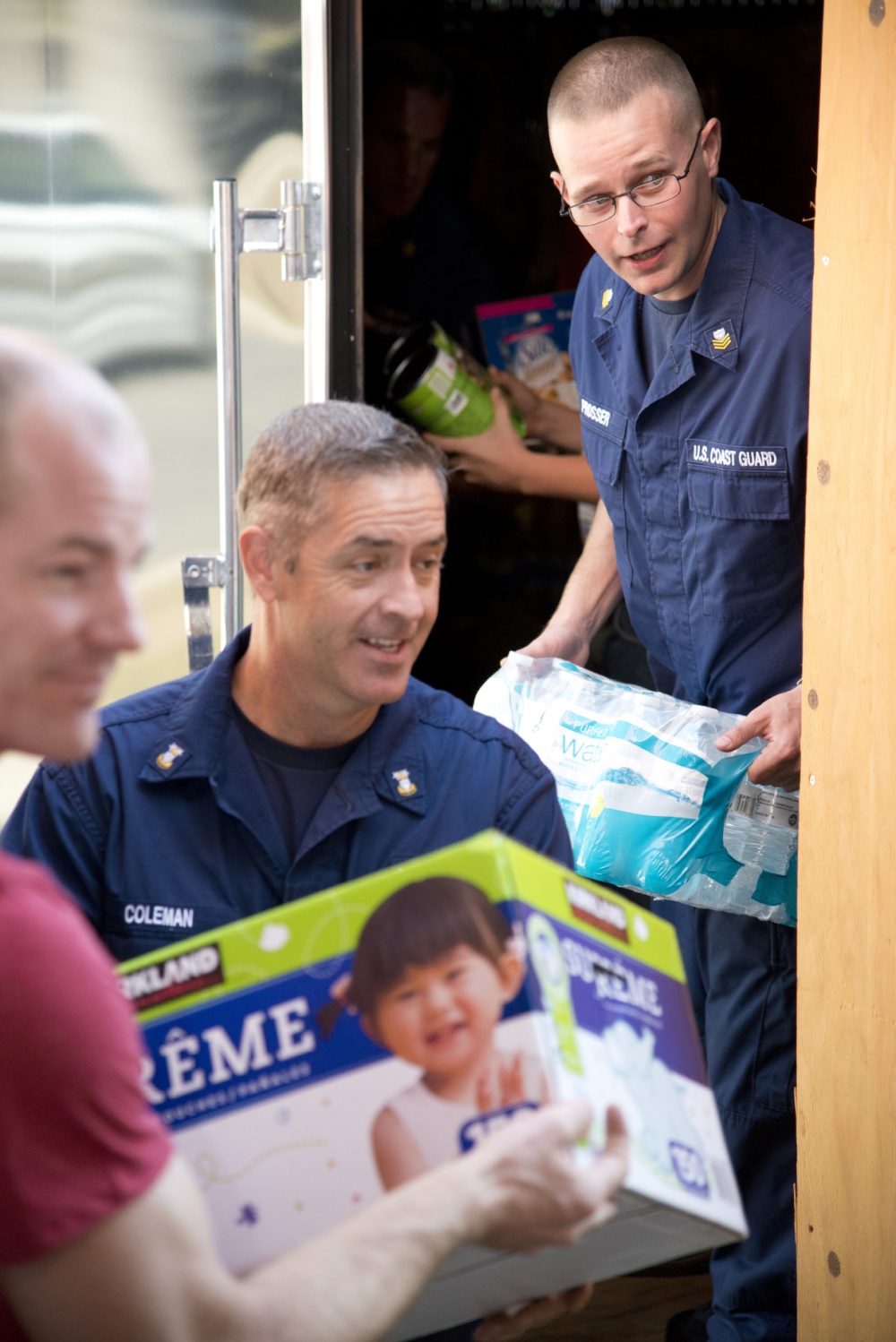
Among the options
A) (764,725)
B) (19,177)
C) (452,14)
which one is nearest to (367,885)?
(764,725)

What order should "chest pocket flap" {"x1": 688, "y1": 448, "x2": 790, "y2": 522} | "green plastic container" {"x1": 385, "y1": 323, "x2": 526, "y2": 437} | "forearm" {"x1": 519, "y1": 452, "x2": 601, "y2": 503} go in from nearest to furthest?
"chest pocket flap" {"x1": 688, "y1": 448, "x2": 790, "y2": 522}, "green plastic container" {"x1": 385, "y1": 323, "x2": 526, "y2": 437}, "forearm" {"x1": 519, "y1": 452, "x2": 601, "y2": 503}

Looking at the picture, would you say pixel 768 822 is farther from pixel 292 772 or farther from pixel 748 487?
pixel 292 772

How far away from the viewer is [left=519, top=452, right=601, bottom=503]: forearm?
3244 mm

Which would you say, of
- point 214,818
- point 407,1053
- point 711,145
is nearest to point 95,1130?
point 407,1053

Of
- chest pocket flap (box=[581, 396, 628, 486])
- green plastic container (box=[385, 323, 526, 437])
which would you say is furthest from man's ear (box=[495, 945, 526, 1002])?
green plastic container (box=[385, 323, 526, 437])

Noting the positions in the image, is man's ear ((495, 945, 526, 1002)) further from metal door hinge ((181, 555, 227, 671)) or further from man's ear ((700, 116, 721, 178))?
man's ear ((700, 116, 721, 178))

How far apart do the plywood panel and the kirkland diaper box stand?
0.54m

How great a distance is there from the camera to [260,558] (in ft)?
5.98

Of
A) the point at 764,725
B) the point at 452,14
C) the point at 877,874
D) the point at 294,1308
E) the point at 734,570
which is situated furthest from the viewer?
the point at 452,14

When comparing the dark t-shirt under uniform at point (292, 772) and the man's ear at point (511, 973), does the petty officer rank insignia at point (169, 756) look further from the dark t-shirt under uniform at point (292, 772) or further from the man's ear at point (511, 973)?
the man's ear at point (511, 973)

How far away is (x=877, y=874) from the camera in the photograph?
167 cm

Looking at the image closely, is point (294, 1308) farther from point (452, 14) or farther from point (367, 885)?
point (452, 14)

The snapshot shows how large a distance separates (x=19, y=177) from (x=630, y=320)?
973mm

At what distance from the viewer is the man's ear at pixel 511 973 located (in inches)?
43.7
